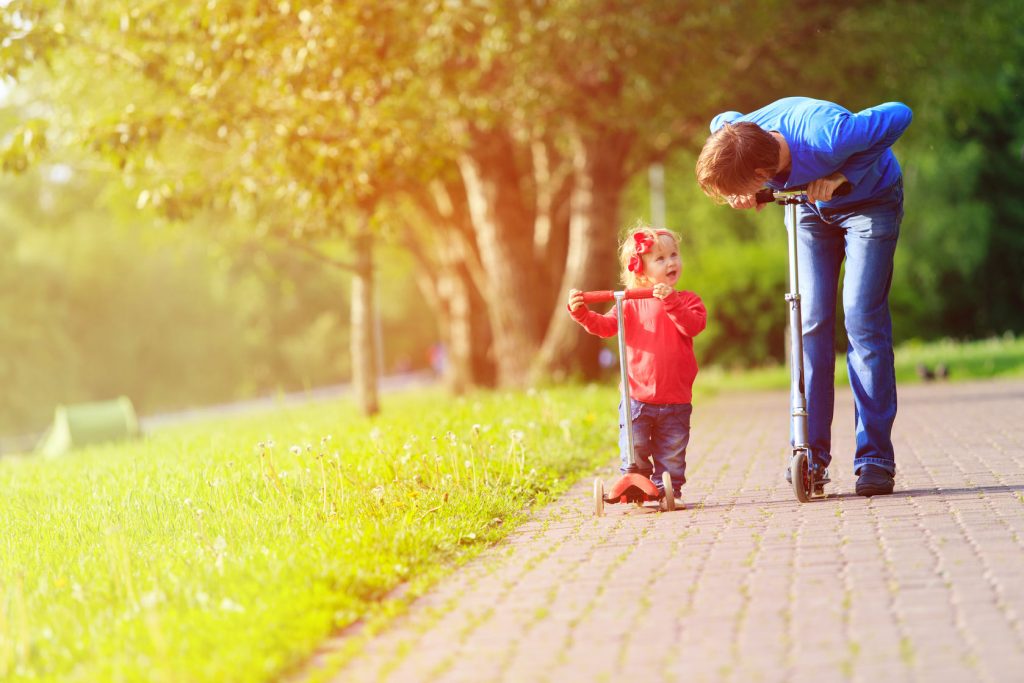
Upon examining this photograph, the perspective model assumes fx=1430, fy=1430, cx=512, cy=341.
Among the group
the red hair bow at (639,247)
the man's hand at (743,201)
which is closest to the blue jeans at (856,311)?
the man's hand at (743,201)

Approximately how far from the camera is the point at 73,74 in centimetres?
1873

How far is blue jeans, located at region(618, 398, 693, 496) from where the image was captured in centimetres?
655

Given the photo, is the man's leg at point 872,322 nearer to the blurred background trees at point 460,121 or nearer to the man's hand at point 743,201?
the man's hand at point 743,201

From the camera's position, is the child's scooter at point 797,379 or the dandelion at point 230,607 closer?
the dandelion at point 230,607

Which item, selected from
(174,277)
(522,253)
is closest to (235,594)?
(522,253)

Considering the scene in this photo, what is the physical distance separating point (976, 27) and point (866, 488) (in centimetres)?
1247

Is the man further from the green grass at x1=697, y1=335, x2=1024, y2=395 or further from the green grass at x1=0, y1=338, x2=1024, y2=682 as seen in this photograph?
the green grass at x1=697, y1=335, x2=1024, y2=395

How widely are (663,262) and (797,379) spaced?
31.3 inches

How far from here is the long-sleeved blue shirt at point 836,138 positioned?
6.04 meters

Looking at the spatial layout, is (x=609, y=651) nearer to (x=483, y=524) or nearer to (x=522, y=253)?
(x=483, y=524)

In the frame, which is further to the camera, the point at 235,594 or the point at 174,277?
the point at 174,277

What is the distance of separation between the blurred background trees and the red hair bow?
5426 millimetres

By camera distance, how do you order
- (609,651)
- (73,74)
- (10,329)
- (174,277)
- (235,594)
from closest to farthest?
(609,651) < (235,594) < (73,74) < (10,329) < (174,277)

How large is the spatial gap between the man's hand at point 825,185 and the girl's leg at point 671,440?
44.4 inches
